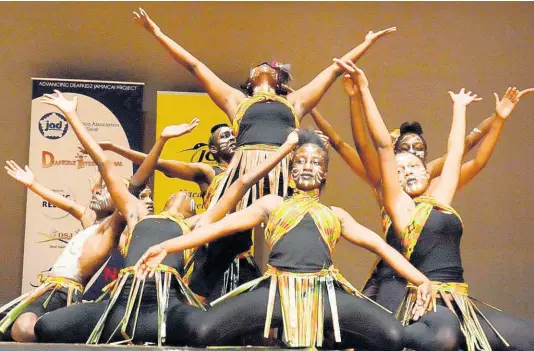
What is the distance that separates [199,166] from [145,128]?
6.66 ft

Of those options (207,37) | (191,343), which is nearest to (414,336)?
(191,343)

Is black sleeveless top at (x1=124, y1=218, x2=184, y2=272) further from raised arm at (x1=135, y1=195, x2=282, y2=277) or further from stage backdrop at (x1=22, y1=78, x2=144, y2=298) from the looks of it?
stage backdrop at (x1=22, y1=78, x2=144, y2=298)

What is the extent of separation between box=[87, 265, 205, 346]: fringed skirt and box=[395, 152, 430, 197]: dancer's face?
100 cm

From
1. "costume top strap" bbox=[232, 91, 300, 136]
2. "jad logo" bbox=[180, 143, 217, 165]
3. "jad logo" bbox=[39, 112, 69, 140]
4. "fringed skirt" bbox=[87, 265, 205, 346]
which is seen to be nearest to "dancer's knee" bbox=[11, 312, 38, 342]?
"fringed skirt" bbox=[87, 265, 205, 346]

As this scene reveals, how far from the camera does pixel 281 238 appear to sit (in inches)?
120

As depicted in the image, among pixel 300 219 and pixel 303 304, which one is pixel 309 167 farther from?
Result: pixel 303 304

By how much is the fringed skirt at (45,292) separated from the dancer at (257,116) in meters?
0.52

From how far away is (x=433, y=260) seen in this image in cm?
327

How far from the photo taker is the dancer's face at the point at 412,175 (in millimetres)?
3537

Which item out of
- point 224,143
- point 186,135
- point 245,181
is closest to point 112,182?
point 245,181

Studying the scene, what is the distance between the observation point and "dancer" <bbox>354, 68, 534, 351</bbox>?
3.11 m

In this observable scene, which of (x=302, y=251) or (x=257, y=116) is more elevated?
Result: (x=257, y=116)

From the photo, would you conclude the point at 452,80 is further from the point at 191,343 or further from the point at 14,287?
the point at 191,343

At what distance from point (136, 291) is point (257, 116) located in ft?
3.45
